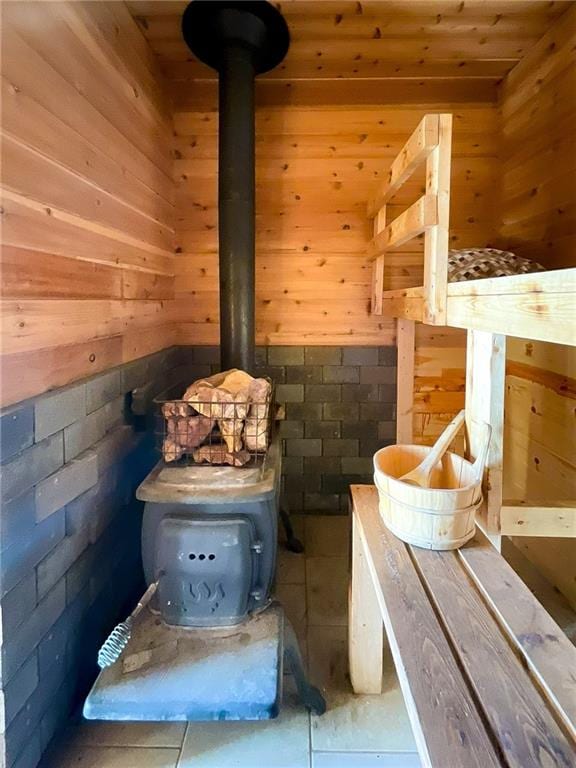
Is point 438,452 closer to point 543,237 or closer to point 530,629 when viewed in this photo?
point 530,629

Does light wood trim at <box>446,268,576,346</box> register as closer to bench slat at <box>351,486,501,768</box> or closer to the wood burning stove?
bench slat at <box>351,486,501,768</box>

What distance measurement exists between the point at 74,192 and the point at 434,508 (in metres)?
1.19

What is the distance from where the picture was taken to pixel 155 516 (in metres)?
1.38

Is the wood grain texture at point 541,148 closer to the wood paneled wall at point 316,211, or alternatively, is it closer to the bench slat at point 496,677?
the wood paneled wall at point 316,211

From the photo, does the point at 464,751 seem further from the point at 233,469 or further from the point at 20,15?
the point at 20,15

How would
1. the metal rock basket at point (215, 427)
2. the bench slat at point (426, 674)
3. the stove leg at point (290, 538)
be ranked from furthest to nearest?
the stove leg at point (290, 538) < the metal rock basket at point (215, 427) < the bench slat at point (426, 674)

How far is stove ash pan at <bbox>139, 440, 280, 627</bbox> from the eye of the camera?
132 cm

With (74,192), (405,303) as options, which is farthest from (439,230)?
(74,192)

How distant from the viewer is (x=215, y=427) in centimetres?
158

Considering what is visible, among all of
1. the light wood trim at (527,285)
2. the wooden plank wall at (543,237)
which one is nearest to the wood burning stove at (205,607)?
the light wood trim at (527,285)

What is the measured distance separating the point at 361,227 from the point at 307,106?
2.02 ft

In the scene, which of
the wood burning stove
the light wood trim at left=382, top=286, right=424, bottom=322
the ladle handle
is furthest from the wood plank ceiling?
the ladle handle

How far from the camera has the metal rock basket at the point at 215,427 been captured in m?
1.53

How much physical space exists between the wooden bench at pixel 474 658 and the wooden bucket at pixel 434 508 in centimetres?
3
